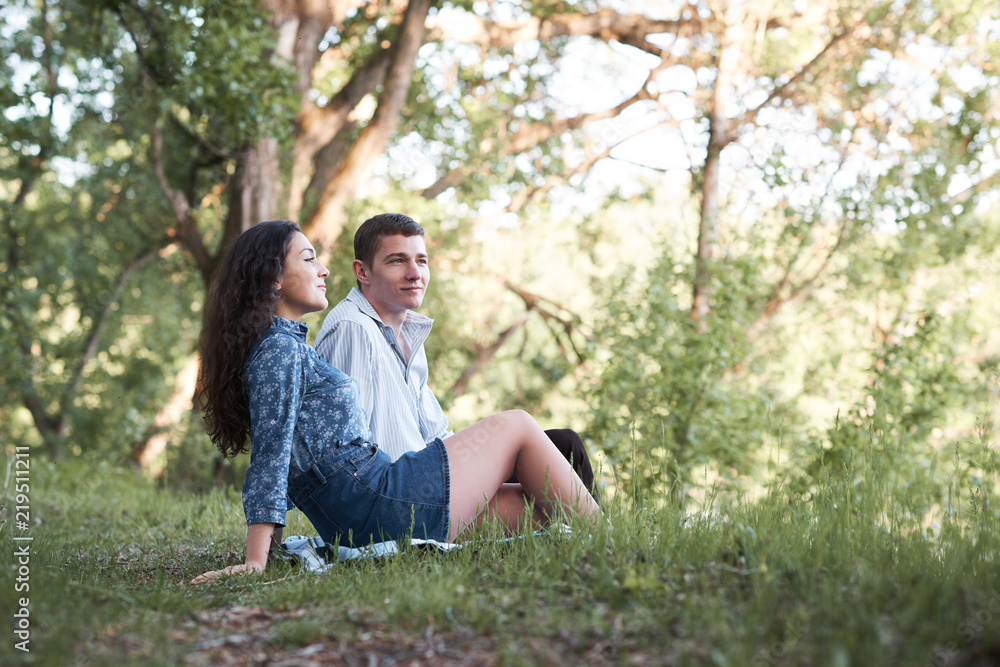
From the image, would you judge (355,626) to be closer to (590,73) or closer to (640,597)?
(640,597)

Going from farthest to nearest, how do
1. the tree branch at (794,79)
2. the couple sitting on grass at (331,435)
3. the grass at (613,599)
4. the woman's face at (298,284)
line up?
the tree branch at (794,79)
the woman's face at (298,284)
the couple sitting on grass at (331,435)
the grass at (613,599)

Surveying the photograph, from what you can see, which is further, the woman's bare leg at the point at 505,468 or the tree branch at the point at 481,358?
the tree branch at the point at 481,358

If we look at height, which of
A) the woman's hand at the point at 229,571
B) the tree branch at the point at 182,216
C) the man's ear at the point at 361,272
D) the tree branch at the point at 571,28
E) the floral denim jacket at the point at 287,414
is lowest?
the woman's hand at the point at 229,571

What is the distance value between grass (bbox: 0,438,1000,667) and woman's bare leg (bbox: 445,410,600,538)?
0.56 ft

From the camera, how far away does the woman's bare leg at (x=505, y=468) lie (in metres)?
3.25

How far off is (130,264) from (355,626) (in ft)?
38.1

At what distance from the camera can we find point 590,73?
11.9 metres

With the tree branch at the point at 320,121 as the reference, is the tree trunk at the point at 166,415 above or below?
below

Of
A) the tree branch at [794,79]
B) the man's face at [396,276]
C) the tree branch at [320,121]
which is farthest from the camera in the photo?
the tree branch at [794,79]

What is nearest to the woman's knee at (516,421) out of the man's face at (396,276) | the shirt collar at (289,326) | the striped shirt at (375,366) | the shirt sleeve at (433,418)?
the striped shirt at (375,366)

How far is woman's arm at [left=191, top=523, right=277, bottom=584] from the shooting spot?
3.00 metres

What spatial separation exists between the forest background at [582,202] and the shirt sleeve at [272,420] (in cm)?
279

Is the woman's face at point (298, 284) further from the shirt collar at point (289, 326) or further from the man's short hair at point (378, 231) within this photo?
the man's short hair at point (378, 231)

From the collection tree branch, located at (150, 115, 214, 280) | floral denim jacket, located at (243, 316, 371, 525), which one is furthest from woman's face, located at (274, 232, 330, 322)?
tree branch, located at (150, 115, 214, 280)
